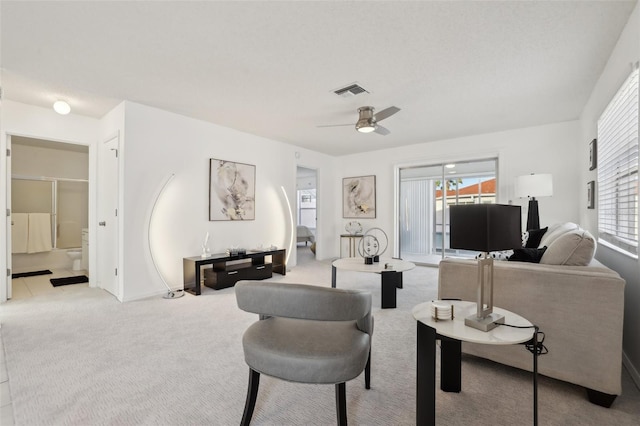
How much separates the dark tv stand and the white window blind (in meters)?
4.23

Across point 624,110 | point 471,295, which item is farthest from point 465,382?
point 624,110

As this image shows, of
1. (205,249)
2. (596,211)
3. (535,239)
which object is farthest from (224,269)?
(596,211)

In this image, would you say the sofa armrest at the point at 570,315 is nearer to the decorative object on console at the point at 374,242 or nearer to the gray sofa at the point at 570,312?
the gray sofa at the point at 570,312

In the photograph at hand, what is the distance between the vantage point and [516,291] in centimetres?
192

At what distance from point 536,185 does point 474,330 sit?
3.65m

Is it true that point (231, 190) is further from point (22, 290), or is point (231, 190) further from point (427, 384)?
point (427, 384)

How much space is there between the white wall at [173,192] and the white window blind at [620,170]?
4.65 meters

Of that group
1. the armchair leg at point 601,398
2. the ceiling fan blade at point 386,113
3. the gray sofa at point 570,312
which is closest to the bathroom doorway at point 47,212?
the ceiling fan blade at point 386,113

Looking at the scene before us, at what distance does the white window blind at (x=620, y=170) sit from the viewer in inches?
86.5

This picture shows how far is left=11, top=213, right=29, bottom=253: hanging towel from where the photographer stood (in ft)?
17.5

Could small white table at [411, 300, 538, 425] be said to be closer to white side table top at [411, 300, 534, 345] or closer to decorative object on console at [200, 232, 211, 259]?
white side table top at [411, 300, 534, 345]

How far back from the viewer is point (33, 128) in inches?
152

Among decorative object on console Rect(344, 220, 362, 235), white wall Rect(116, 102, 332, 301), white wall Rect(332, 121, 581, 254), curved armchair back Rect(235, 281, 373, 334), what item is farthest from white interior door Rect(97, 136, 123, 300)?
white wall Rect(332, 121, 581, 254)

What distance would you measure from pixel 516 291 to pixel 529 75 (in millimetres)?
2394
